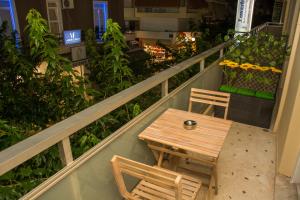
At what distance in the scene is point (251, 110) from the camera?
12.1 feet

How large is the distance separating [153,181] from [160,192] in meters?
0.48

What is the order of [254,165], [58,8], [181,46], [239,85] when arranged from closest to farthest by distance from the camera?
[254,165] → [239,85] → [181,46] → [58,8]

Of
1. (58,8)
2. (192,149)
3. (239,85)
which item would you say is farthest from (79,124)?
(58,8)

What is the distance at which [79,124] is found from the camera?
1.31 metres

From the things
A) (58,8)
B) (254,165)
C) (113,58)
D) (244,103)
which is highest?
(58,8)

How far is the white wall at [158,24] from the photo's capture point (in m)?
19.3

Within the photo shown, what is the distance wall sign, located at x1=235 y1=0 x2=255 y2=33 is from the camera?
16.8 feet

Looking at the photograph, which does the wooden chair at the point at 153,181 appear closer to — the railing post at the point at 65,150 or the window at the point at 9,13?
the railing post at the point at 65,150

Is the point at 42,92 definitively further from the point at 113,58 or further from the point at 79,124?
the point at 79,124

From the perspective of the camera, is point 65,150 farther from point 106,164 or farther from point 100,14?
point 100,14

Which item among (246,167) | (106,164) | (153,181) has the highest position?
(153,181)

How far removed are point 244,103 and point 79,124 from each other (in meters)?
3.01

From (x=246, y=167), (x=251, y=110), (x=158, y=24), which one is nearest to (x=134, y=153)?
(x=246, y=167)

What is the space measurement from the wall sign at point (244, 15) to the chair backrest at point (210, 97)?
3.02 m
